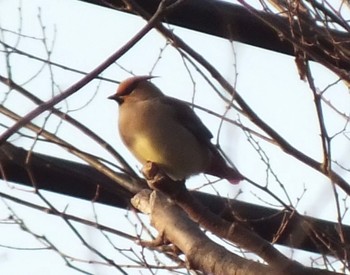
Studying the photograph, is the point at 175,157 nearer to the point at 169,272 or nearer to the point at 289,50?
the point at 169,272

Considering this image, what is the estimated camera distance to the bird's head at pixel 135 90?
4438 millimetres

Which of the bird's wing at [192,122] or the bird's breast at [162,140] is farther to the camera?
the bird's wing at [192,122]

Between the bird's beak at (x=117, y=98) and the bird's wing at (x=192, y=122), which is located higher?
the bird's beak at (x=117, y=98)

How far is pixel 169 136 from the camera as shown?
13.7 ft

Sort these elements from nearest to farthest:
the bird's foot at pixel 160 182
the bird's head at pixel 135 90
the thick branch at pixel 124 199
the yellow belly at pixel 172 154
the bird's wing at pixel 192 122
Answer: the thick branch at pixel 124 199 → the bird's foot at pixel 160 182 → the yellow belly at pixel 172 154 → the bird's wing at pixel 192 122 → the bird's head at pixel 135 90

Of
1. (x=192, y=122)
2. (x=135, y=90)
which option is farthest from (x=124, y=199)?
(x=135, y=90)

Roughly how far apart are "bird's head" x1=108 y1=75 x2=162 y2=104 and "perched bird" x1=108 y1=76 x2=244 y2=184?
0.5 inches

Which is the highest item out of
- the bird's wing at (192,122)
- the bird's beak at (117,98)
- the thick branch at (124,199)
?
the bird's beak at (117,98)

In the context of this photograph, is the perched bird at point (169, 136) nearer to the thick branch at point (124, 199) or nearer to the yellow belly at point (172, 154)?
the yellow belly at point (172, 154)

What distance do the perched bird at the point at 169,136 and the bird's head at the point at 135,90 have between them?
13 mm

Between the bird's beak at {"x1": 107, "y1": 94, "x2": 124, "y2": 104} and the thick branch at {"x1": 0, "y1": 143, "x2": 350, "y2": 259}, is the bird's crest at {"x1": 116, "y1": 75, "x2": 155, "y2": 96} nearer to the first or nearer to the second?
the bird's beak at {"x1": 107, "y1": 94, "x2": 124, "y2": 104}

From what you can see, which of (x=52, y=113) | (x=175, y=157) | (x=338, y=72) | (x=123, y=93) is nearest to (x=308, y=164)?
(x=338, y=72)

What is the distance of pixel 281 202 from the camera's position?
304 cm

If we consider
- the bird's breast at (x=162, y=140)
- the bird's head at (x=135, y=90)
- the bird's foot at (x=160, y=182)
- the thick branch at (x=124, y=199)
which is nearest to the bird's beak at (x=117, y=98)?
the bird's head at (x=135, y=90)
